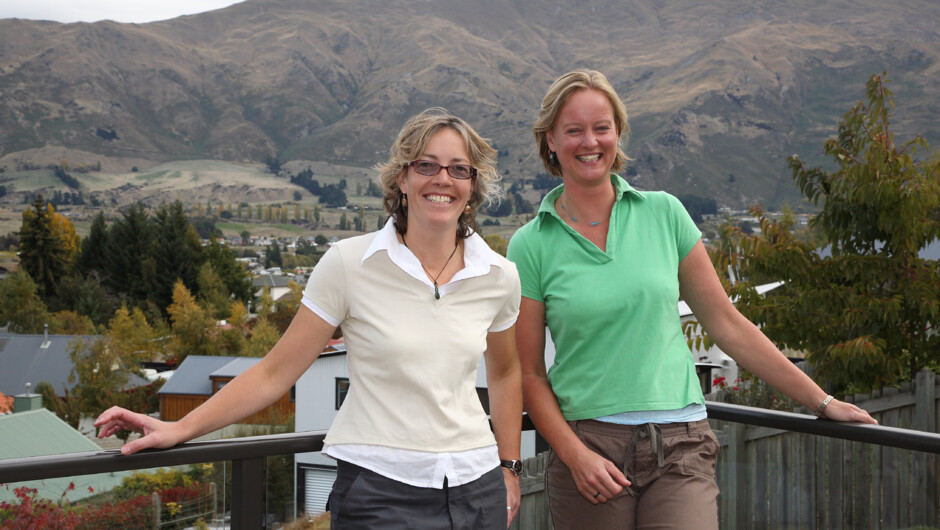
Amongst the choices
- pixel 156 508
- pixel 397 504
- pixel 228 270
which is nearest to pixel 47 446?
pixel 156 508

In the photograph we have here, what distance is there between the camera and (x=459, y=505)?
76.1 inches

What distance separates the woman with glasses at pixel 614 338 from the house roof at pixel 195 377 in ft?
146

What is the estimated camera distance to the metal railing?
1.90 m

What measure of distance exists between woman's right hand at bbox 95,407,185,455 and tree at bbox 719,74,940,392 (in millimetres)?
4948

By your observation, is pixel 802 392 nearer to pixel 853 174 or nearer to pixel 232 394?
pixel 232 394

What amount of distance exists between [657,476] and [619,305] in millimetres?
444

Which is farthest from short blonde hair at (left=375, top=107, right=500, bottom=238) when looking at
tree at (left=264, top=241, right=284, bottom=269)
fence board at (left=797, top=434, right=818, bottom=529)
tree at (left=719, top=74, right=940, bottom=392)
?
tree at (left=264, top=241, right=284, bottom=269)

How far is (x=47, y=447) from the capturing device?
2283 millimetres

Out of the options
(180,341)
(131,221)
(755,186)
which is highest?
(755,186)

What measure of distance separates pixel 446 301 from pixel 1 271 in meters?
104

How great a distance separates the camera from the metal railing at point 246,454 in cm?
190

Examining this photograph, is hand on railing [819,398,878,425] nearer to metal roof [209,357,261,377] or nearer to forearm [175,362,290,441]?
forearm [175,362,290,441]

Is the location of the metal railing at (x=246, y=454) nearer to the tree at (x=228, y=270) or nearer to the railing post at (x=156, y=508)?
the railing post at (x=156, y=508)

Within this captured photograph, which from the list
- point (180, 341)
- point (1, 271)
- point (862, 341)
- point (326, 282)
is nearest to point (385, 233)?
point (326, 282)
